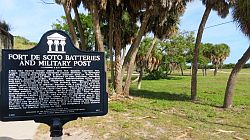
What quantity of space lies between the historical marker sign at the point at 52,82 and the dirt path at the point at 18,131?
3467 millimetres

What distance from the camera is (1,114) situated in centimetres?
509

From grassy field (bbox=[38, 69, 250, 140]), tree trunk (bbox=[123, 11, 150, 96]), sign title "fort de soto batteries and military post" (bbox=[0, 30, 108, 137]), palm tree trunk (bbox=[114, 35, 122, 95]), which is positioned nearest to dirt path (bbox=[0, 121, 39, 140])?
grassy field (bbox=[38, 69, 250, 140])

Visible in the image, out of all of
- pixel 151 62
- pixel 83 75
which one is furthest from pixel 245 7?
pixel 151 62

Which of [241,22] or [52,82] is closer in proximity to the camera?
[52,82]

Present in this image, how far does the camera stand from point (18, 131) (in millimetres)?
9258

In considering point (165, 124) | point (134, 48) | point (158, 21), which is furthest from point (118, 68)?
point (165, 124)

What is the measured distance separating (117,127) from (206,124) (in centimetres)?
264

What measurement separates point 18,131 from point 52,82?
4.38 meters

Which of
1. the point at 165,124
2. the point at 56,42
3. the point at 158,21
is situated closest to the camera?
the point at 56,42

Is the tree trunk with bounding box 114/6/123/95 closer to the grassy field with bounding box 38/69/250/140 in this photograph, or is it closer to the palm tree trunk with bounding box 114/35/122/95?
the palm tree trunk with bounding box 114/35/122/95

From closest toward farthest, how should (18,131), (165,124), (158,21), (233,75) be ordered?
(18,131) → (165,124) → (233,75) → (158,21)

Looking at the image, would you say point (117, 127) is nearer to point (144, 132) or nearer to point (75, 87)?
point (144, 132)

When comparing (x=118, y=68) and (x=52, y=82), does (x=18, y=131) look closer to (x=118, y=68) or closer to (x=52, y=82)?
(x=52, y=82)

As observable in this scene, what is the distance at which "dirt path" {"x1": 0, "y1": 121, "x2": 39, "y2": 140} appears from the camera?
8.56 metres
